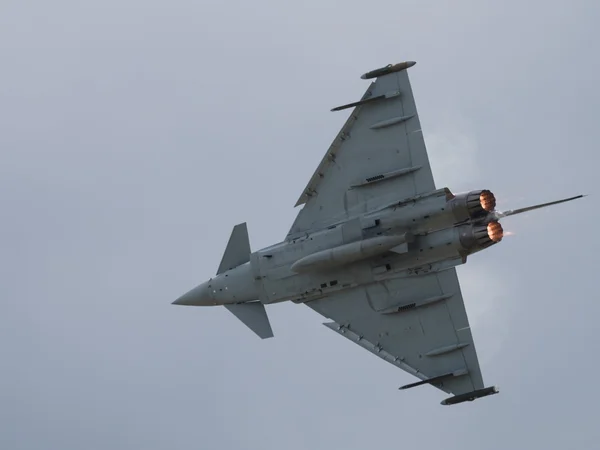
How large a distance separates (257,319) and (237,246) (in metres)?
2.54

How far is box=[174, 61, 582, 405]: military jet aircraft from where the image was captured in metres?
43.8

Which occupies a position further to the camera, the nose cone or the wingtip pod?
the nose cone

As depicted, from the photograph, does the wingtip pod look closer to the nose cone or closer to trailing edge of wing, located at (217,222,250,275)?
trailing edge of wing, located at (217,222,250,275)

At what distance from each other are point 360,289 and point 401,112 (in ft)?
19.2

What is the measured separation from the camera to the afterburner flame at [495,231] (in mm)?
43562

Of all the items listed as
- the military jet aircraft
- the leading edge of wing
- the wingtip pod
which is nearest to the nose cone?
the military jet aircraft

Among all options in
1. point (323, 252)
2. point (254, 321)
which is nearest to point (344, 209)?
point (323, 252)

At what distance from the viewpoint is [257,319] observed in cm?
4747

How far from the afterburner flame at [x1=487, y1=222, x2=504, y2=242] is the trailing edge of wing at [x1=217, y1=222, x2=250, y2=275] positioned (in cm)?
865

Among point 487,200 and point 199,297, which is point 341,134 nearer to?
point 487,200

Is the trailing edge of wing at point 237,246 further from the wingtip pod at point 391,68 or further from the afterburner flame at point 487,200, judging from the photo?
the afterburner flame at point 487,200

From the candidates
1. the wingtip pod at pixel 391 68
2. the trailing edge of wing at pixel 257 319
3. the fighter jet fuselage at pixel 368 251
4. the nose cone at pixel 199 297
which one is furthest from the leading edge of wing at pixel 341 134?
the nose cone at pixel 199 297

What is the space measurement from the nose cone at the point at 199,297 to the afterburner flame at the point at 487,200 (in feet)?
33.5

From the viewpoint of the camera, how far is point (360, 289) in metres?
46.1
